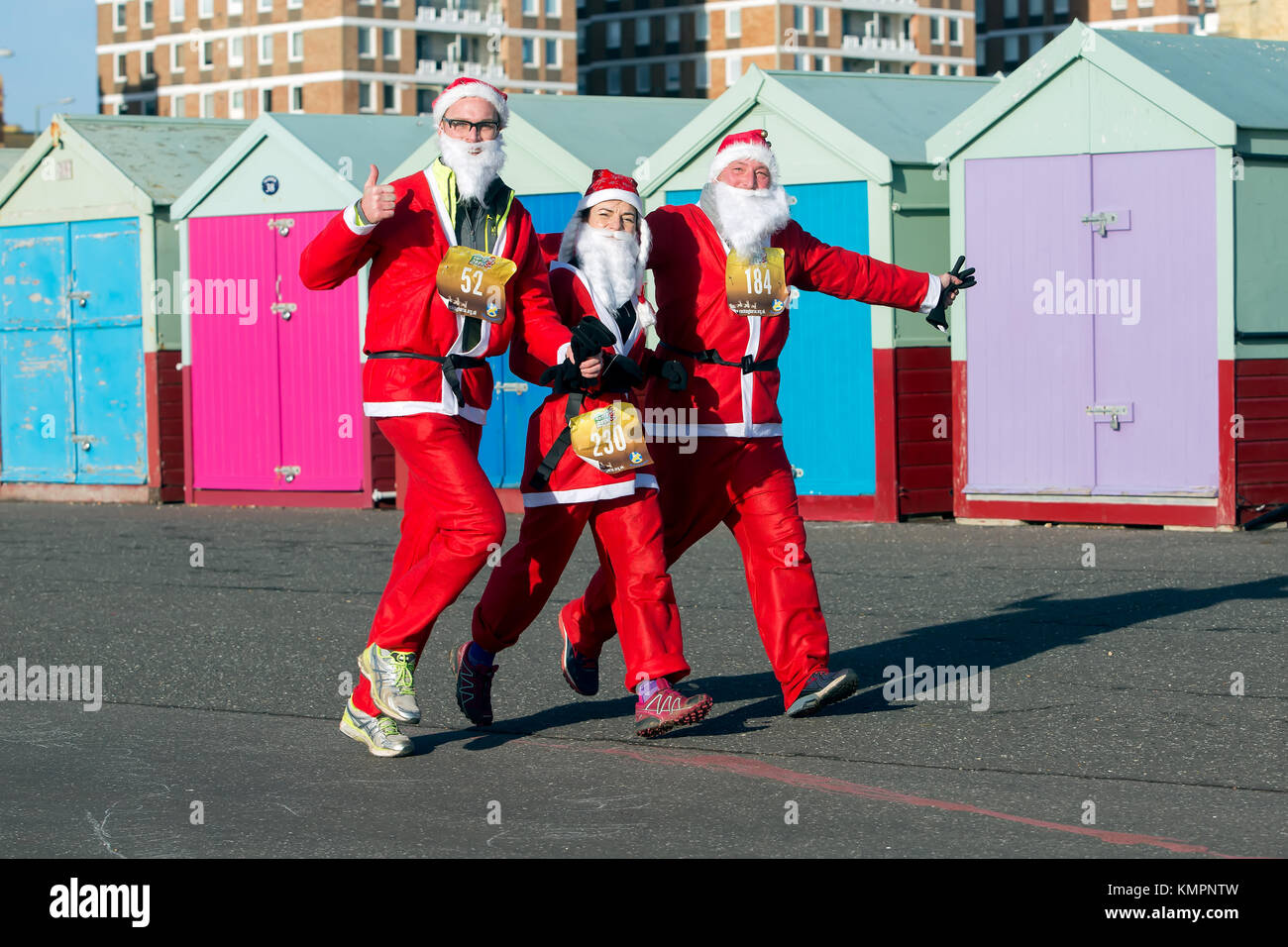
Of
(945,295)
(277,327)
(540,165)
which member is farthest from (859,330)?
(945,295)

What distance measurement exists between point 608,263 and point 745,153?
0.82m

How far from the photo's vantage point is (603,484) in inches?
257

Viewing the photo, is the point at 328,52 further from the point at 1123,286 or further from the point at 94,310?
the point at 1123,286

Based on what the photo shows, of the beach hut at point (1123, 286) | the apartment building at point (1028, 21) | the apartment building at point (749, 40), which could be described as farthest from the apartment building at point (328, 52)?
the beach hut at point (1123, 286)

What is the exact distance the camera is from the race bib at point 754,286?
6930 mm

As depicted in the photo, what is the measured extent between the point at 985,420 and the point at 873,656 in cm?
572

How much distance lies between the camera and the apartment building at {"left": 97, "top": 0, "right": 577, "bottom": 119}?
95.2 meters

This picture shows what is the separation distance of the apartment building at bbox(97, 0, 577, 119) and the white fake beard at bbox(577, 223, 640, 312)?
3458 inches

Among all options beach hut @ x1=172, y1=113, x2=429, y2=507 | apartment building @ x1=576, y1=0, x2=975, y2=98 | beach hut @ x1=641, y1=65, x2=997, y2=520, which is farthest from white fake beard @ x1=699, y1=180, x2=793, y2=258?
apartment building @ x1=576, y1=0, x2=975, y2=98

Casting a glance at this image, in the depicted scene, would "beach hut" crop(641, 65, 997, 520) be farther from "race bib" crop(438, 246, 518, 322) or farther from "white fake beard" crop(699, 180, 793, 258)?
"race bib" crop(438, 246, 518, 322)

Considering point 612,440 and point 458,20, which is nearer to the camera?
point 612,440

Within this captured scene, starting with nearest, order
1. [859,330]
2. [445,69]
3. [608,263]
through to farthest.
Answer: [608,263] → [859,330] → [445,69]
